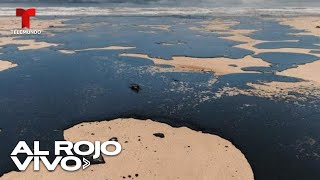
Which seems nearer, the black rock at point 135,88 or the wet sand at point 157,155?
the wet sand at point 157,155

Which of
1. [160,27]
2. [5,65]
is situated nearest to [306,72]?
[5,65]

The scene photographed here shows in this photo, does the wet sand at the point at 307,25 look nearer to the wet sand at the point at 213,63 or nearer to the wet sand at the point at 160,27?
the wet sand at the point at 160,27

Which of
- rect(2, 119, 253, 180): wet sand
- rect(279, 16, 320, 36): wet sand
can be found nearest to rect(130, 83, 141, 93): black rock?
rect(2, 119, 253, 180): wet sand

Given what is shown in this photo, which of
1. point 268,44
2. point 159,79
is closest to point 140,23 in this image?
point 268,44

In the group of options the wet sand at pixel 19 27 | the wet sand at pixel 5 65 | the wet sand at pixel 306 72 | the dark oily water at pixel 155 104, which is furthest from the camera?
the wet sand at pixel 19 27

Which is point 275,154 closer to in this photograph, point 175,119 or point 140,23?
point 175,119

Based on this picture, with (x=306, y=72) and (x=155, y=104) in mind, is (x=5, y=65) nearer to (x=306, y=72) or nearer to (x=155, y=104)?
(x=155, y=104)

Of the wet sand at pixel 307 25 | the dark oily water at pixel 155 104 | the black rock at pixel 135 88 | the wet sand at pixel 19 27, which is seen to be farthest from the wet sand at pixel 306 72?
the wet sand at pixel 19 27
